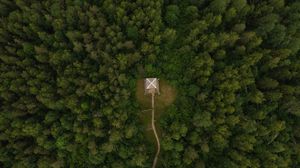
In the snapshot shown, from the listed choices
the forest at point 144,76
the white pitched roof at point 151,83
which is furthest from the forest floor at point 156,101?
the white pitched roof at point 151,83

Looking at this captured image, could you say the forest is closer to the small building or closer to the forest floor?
the forest floor

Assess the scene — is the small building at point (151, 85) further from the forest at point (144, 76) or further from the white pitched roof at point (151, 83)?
the forest at point (144, 76)

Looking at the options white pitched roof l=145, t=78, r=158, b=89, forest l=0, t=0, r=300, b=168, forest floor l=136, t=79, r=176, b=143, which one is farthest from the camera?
forest floor l=136, t=79, r=176, b=143

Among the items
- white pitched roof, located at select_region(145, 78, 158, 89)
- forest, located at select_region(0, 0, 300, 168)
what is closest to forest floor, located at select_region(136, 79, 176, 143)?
forest, located at select_region(0, 0, 300, 168)

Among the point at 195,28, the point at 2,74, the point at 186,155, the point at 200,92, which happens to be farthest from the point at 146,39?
the point at 2,74

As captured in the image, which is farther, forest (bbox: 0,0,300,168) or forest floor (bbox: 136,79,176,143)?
forest floor (bbox: 136,79,176,143)

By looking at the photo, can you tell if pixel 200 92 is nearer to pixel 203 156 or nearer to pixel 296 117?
pixel 203 156
